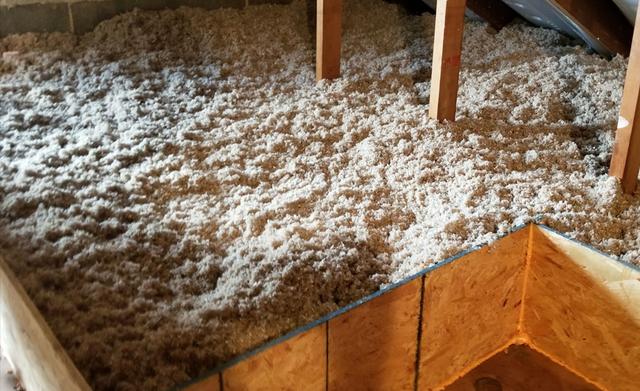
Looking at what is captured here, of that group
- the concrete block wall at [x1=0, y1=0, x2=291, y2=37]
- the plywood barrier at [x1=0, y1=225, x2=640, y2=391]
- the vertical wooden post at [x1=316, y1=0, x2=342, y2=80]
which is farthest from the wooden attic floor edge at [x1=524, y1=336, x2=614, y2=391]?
the concrete block wall at [x1=0, y1=0, x2=291, y2=37]

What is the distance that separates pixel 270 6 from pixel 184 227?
76.3 inches

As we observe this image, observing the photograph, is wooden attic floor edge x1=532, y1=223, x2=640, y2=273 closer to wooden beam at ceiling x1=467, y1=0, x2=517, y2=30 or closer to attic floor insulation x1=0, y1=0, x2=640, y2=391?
attic floor insulation x1=0, y1=0, x2=640, y2=391

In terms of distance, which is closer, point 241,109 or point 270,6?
point 241,109

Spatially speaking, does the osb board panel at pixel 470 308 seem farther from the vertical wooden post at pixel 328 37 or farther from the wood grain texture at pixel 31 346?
the vertical wooden post at pixel 328 37

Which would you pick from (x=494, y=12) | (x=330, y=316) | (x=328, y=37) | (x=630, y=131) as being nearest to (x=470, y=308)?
(x=330, y=316)

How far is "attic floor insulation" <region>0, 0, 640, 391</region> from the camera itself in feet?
4.31

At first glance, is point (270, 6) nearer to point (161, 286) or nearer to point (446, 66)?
point (446, 66)

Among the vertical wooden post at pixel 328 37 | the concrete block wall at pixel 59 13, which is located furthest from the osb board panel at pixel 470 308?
the concrete block wall at pixel 59 13

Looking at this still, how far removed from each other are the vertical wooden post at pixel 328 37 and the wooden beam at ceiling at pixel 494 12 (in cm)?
91

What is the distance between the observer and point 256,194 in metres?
1.75

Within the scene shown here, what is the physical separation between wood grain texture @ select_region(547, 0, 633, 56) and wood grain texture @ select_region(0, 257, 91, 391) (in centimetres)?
213

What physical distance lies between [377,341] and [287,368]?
0.24 meters

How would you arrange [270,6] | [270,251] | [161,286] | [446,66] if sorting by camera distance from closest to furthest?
[161,286] → [270,251] → [446,66] → [270,6]

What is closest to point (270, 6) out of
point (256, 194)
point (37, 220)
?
point (256, 194)
